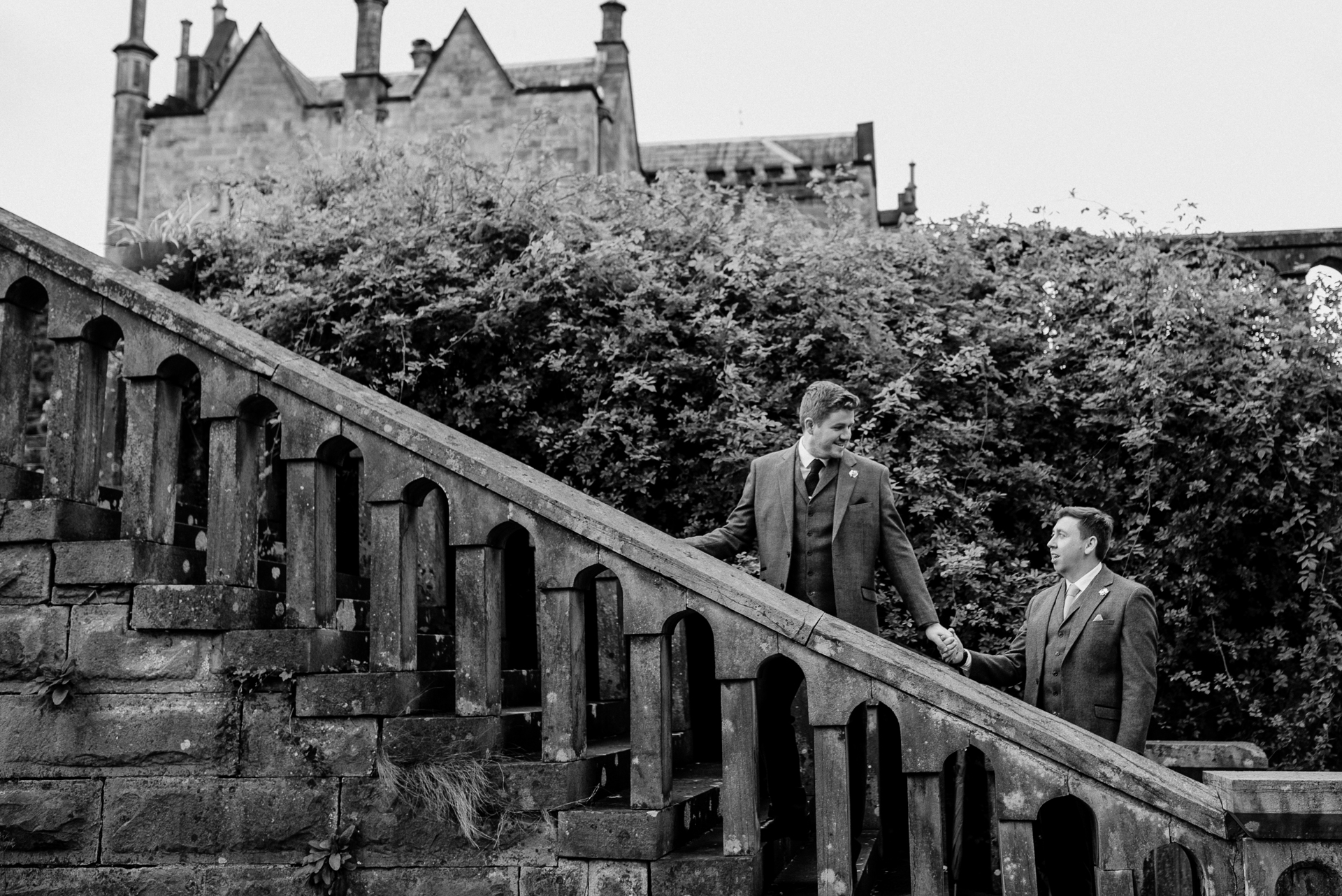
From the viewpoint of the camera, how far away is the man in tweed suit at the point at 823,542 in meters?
4.83

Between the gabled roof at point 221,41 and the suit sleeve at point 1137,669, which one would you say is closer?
the suit sleeve at point 1137,669

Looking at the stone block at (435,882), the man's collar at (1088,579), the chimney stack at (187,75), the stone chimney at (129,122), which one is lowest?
the stone block at (435,882)

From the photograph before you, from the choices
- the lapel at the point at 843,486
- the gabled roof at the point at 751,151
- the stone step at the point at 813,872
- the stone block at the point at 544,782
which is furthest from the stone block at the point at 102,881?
the gabled roof at the point at 751,151

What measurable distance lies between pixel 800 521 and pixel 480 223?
11.8 feet

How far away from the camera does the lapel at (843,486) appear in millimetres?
4883

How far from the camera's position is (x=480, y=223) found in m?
7.55

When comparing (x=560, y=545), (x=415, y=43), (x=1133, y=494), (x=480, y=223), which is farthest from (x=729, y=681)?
(x=415, y=43)

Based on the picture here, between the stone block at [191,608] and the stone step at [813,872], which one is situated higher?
the stone block at [191,608]

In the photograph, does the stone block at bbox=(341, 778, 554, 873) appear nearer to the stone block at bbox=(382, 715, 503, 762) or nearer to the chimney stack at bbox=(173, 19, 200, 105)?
the stone block at bbox=(382, 715, 503, 762)

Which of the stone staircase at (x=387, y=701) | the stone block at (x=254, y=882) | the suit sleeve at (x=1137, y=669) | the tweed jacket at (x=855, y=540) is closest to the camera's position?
the stone staircase at (x=387, y=701)

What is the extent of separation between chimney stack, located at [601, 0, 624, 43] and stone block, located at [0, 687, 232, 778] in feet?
80.3

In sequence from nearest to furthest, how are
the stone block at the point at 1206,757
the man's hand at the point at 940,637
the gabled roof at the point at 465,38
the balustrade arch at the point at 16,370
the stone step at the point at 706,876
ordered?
the stone step at the point at 706,876, the man's hand at the point at 940,637, the balustrade arch at the point at 16,370, the stone block at the point at 1206,757, the gabled roof at the point at 465,38

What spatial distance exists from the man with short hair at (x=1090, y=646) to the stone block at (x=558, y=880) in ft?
5.54

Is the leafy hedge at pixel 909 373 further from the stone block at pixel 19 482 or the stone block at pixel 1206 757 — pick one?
the stone block at pixel 19 482
